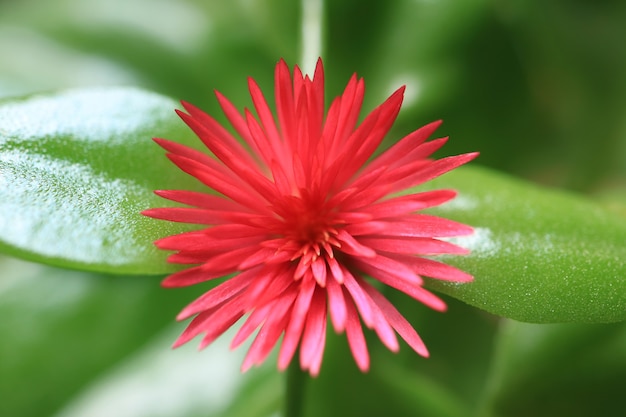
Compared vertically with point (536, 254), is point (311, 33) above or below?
above

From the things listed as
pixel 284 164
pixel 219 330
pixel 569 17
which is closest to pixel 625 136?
pixel 569 17

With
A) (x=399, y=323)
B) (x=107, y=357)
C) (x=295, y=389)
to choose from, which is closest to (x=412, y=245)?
(x=399, y=323)

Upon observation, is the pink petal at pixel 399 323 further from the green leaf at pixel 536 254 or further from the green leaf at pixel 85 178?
the green leaf at pixel 85 178

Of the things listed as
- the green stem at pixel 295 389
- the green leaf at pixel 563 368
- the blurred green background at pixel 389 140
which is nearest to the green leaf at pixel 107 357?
the blurred green background at pixel 389 140

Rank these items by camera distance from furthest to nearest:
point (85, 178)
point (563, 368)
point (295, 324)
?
point (563, 368)
point (85, 178)
point (295, 324)

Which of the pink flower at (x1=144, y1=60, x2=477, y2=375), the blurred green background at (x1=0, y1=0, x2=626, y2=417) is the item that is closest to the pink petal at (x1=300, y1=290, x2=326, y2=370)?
the pink flower at (x1=144, y1=60, x2=477, y2=375)

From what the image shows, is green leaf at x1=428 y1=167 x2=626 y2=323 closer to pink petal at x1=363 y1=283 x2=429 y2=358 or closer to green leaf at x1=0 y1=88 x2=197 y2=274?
pink petal at x1=363 y1=283 x2=429 y2=358

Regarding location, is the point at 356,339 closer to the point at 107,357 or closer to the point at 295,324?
the point at 295,324
